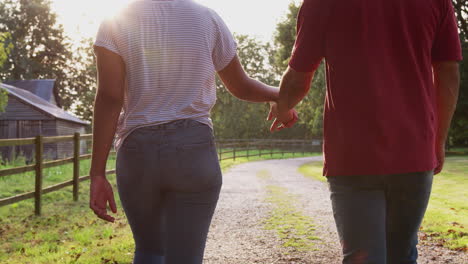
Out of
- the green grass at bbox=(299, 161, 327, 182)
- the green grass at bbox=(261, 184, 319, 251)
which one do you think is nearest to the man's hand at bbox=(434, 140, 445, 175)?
the green grass at bbox=(261, 184, 319, 251)

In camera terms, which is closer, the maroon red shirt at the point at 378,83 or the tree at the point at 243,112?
the maroon red shirt at the point at 378,83

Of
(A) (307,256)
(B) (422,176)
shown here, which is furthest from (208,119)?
(A) (307,256)

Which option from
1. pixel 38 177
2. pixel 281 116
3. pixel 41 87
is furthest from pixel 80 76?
pixel 281 116

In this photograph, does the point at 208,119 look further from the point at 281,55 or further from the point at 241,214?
the point at 281,55

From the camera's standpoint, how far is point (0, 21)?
5219 centimetres

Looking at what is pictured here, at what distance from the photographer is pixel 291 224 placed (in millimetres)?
6770

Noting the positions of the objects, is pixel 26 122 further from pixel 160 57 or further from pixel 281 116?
pixel 160 57

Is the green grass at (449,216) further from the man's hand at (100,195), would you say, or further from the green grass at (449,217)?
the man's hand at (100,195)

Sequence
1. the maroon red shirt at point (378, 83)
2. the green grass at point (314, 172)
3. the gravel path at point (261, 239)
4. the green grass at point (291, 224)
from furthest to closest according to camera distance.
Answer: the green grass at point (314, 172)
the green grass at point (291, 224)
the gravel path at point (261, 239)
the maroon red shirt at point (378, 83)

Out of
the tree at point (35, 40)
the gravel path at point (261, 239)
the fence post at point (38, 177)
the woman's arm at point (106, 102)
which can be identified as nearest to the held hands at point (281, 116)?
the woman's arm at point (106, 102)

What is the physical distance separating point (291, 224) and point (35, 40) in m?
52.8

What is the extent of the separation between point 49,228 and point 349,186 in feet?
19.3

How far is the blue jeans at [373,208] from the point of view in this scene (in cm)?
174

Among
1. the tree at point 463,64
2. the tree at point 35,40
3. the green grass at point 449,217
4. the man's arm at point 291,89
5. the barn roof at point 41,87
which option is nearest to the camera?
the man's arm at point 291,89
